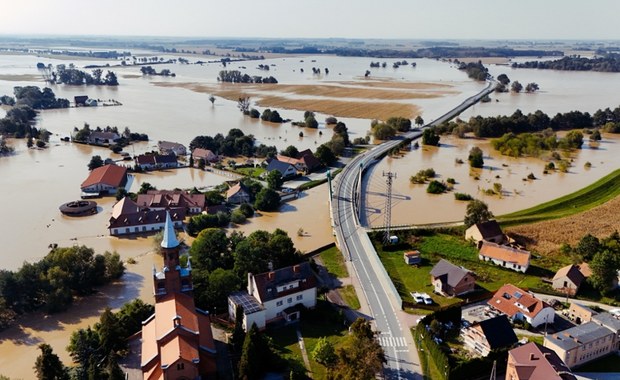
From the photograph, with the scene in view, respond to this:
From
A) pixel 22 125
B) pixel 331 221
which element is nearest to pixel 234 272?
pixel 331 221

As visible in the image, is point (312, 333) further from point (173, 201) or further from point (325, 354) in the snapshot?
point (173, 201)

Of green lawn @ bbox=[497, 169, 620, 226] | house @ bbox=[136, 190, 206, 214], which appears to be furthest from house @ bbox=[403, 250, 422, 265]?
house @ bbox=[136, 190, 206, 214]

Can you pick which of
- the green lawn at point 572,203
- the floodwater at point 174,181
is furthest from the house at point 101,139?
the green lawn at point 572,203

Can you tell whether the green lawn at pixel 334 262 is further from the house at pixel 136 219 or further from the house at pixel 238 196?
the house at pixel 136 219

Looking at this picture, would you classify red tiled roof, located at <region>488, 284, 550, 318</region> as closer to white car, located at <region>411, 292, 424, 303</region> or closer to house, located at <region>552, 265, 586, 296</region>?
house, located at <region>552, 265, 586, 296</region>

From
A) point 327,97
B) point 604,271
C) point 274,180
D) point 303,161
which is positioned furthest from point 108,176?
point 327,97
